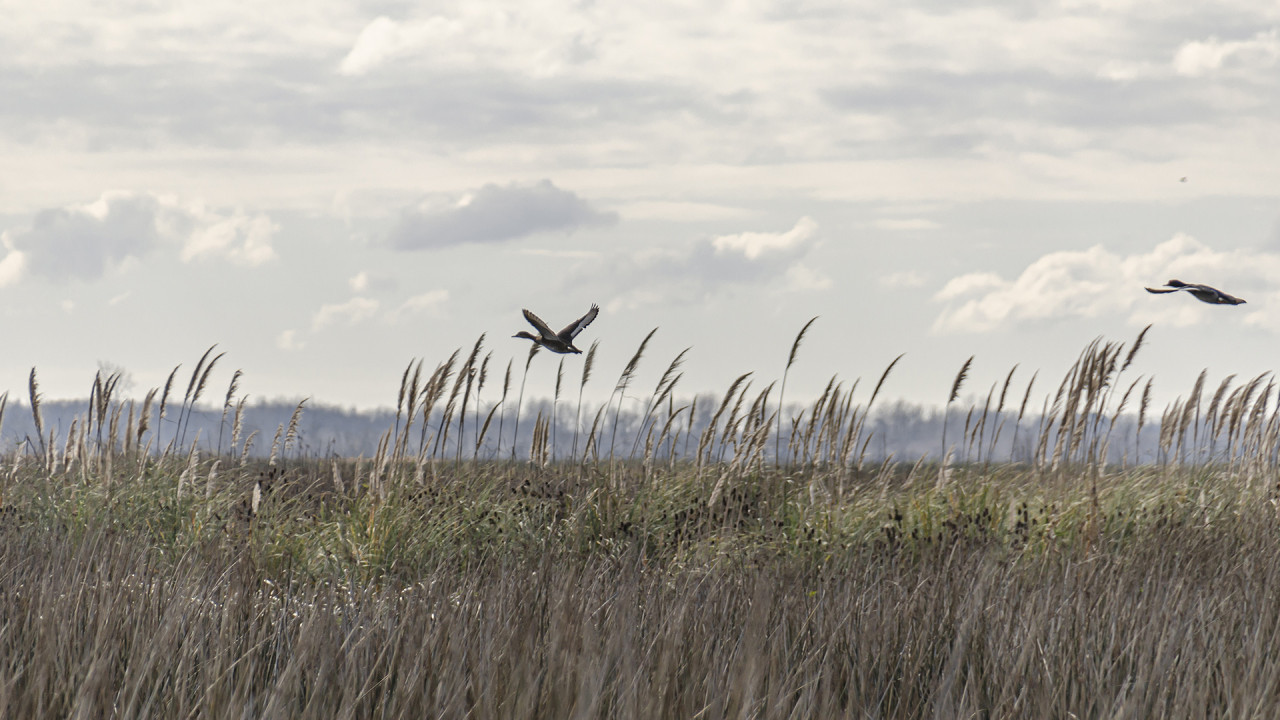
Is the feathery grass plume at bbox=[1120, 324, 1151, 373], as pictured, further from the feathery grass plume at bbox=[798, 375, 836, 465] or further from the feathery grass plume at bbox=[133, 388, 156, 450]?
the feathery grass plume at bbox=[133, 388, 156, 450]

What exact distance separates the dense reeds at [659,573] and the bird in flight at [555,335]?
1.99 feet

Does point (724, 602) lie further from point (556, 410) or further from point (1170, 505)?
point (1170, 505)

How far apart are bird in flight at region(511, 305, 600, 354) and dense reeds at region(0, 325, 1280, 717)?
607mm

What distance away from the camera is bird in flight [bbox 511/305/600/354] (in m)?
7.52

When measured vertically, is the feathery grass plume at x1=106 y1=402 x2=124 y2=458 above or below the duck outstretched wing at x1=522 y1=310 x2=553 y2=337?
below

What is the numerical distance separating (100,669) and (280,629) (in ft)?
2.82

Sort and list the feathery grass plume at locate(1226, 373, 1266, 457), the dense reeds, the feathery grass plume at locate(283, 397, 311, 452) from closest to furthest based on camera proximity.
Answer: the dense reeds
the feathery grass plume at locate(283, 397, 311, 452)
the feathery grass plume at locate(1226, 373, 1266, 457)

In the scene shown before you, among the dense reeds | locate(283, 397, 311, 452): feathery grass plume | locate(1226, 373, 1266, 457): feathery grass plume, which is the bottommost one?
the dense reeds

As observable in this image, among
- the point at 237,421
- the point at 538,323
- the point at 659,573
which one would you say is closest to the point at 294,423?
the point at 237,421

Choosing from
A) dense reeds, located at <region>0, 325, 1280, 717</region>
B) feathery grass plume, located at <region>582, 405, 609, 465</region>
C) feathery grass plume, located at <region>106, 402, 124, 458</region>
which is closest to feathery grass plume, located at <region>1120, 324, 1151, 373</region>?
dense reeds, located at <region>0, 325, 1280, 717</region>

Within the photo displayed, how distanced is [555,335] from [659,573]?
2.63 m

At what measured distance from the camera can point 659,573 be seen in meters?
5.34

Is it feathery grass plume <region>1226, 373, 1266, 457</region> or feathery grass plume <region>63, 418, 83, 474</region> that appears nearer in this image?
feathery grass plume <region>63, 418, 83, 474</region>

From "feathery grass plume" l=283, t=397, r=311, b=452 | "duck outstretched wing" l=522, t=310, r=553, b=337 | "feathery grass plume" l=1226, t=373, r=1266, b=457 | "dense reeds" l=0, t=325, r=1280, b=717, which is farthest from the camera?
"feathery grass plume" l=1226, t=373, r=1266, b=457
